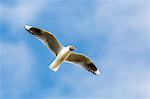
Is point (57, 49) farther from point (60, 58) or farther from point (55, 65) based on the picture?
point (55, 65)

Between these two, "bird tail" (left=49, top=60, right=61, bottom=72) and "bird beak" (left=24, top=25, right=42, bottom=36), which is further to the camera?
"bird beak" (left=24, top=25, right=42, bottom=36)

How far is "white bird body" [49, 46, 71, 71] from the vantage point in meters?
11.8

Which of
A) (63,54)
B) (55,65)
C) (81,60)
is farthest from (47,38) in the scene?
(81,60)

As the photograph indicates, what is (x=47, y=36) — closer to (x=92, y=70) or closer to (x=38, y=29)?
(x=38, y=29)

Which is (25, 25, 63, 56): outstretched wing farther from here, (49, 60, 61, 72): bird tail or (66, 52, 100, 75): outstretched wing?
(66, 52, 100, 75): outstretched wing

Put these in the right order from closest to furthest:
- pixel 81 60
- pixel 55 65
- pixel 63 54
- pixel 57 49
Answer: pixel 55 65
pixel 63 54
pixel 57 49
pixel 81 60

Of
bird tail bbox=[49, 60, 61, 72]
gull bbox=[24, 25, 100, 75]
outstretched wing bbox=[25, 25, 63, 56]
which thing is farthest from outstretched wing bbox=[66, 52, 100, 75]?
bird tail bbox=[49, 60, 61, 72]

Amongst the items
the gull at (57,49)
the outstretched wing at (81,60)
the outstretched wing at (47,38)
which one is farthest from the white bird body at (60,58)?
the outstretched wing at (81,60)

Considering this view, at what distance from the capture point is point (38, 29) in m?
12.1

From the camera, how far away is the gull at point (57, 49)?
38.9ft

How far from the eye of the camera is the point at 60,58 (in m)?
11.9

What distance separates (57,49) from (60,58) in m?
0.26

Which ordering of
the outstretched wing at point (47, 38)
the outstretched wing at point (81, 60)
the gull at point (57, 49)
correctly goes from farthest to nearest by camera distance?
1. the outstretched wing at point (81, 60)
2. the outstretched wing at point (47, 38)
3. the gull at point (57, 49)

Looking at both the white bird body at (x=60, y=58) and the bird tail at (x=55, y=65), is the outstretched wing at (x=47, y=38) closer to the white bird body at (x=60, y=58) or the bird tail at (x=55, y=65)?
the white bird body at (x=60, y=58)
